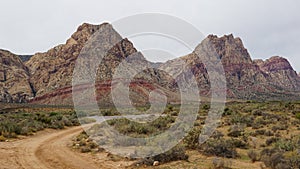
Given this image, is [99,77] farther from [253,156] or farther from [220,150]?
[253,156]

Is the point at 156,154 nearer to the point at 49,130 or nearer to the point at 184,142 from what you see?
the point at 184,142

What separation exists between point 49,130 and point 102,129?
5.43 meters

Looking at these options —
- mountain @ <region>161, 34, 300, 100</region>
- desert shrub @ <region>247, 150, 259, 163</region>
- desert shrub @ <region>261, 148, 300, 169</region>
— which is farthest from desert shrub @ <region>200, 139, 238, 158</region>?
mountain @ <region>161, 34, 300, 100</region>

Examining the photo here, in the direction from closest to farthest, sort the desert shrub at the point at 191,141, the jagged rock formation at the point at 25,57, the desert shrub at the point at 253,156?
the desert shrub at the point at 253,156
the desert shrub at the point at 191,141
the jagged rock formation at the point at 25,57

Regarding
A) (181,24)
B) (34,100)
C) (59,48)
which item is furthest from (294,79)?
(181,24)

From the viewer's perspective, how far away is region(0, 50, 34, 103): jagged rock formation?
88.9 meters

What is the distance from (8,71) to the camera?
324ft

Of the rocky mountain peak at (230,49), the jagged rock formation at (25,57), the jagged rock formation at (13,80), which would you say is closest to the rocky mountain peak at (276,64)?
the rocky mountain peak at (230,49)

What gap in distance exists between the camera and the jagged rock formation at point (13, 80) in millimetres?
88938

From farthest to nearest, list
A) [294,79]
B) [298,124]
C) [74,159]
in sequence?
A: 1. [294,79]
2. [298,124]
3. [74,159]

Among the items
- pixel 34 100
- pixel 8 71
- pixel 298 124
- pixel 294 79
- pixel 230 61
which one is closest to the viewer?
→ pixel 298 124

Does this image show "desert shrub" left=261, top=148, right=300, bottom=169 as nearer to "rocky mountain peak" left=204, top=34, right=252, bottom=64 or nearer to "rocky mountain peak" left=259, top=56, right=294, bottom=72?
"rocky mountain peak" left=204, top=34, right=252, bottom=64

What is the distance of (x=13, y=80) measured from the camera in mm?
96562

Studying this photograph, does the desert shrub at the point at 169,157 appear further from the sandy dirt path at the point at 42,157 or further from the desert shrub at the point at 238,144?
the desert shrub at the point at 238,144
